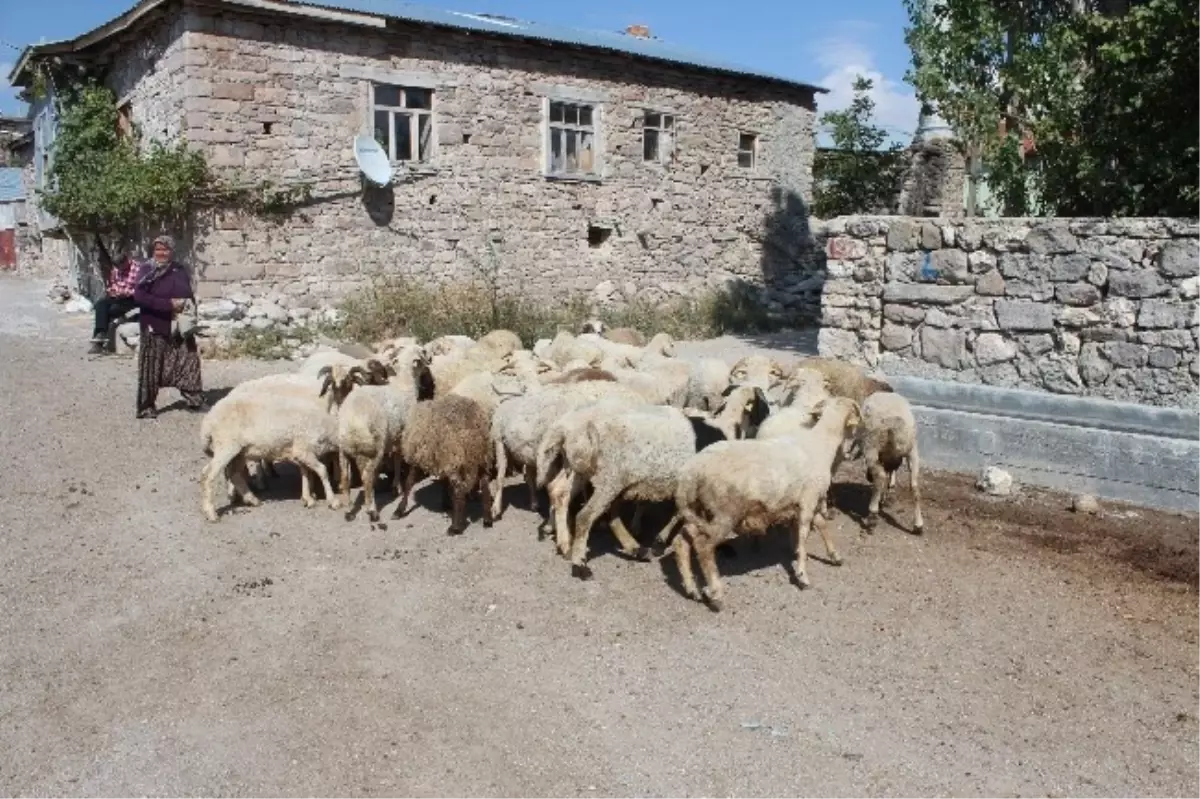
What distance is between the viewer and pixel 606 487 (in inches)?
220

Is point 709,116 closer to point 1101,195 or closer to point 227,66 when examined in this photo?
point 227,66

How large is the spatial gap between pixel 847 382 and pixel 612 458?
2.88 meters

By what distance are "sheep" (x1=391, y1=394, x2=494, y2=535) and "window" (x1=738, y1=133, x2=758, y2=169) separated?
1517 cm

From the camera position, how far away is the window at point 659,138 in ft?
61.0

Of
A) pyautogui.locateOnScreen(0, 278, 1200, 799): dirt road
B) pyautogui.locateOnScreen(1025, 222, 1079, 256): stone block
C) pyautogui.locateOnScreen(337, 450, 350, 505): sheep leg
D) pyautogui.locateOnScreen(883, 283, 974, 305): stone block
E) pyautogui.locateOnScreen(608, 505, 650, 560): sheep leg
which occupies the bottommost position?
pyautogui.locateOnScreen(0, 278, 1200, 799): dirt road

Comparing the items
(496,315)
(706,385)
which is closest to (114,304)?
(496,315)

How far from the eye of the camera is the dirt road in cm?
379

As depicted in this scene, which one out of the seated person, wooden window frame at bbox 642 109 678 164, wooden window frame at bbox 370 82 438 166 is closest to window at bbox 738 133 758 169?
wooden window frame at bbox 642 109 678 164

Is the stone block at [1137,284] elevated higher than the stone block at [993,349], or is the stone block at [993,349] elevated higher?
the stone block at [1137,284]

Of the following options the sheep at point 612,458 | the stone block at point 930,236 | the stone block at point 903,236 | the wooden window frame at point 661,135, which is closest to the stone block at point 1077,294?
the stone block at point 930,236

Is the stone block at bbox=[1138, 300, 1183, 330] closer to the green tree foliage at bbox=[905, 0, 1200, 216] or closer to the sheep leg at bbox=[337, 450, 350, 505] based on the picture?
the green tree foliage at bbox=[905, 0, 1200, 216]

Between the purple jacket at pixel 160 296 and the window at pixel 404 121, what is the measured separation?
6.38 metres

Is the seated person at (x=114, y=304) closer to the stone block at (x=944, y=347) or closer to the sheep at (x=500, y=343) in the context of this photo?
the sheep at (x=500, y=343)

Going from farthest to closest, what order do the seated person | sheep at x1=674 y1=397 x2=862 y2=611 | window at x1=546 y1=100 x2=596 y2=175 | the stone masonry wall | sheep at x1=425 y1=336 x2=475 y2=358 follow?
window at x1=546 y1=100 x2=596 y2=175, the stone masonry wall, the seated person, sheep at x1=425 y1=336 x2=475 y2=358, sheep at x1=674 y1=397 x2=862 y2=611
